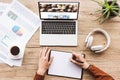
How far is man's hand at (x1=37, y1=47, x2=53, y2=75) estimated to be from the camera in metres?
1.75

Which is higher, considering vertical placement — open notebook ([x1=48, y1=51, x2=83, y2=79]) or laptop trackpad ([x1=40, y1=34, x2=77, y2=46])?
laptop trackpad ([x1=40, y1=34, x2=77, y2=46])

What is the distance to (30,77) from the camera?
1.77 meters

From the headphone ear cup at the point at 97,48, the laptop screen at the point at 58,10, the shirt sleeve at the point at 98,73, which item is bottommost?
the shirt sleeve at the point at 98,73

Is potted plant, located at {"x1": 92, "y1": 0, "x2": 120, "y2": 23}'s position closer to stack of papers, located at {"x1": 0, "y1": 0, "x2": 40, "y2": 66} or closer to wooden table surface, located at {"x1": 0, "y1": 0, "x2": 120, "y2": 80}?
wooden table surface, located at {"x1": 0, "y1": 0, "x2": 120, "y2": 80}

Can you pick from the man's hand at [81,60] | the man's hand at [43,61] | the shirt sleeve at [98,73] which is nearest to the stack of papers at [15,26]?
the man's hand at [43,61]

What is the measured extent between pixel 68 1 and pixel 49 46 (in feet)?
0.88

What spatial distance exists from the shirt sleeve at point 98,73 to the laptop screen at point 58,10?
29cm

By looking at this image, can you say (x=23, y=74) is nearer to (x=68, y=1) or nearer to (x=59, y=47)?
(x=59, y=47)

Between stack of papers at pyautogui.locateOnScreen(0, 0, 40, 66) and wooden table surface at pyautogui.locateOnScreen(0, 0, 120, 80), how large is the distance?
3 centimetres

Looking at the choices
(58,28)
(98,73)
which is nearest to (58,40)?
(58,28)

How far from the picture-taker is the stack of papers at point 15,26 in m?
1.80

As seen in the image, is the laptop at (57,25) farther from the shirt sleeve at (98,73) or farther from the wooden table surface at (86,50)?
the shirt sleeve at (98,73)

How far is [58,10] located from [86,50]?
26 centimetres

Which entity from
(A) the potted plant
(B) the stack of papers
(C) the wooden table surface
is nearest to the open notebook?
(C) the wooden table surface
